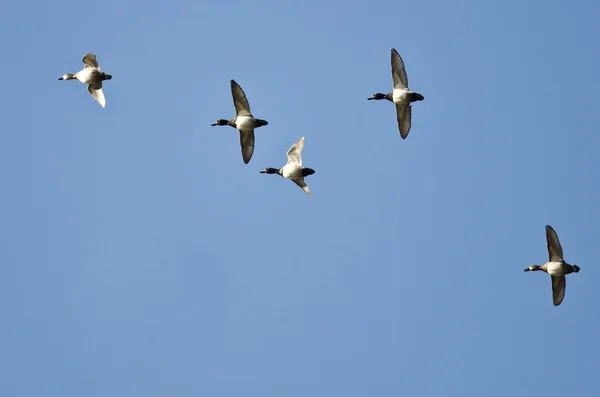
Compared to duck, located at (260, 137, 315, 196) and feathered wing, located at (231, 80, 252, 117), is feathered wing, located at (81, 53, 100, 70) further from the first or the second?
duck, located at (260, 137, 315, 196)

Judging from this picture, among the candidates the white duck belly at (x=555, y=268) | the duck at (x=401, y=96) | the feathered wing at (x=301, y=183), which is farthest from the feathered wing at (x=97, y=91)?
the white duck belly at (x=555, y=268)

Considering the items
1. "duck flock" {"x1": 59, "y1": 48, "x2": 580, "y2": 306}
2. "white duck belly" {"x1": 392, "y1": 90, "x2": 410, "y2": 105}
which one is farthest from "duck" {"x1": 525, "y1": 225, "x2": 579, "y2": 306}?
"white duck belly" {"x1": 392, "y1": 90, "x2": 410, "y2": 105}

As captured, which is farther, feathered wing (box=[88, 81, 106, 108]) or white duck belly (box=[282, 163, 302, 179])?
white duck belly (box=[282, 163, 302, 179])

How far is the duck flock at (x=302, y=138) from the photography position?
138ft

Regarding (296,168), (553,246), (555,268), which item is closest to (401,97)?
(296,168)

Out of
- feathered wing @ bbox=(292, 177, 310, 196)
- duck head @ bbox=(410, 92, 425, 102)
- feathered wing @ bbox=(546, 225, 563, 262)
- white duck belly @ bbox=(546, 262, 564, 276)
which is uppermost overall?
duck head @ bbox=(410, 92, 425, 102)

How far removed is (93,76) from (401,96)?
1159 centimetres

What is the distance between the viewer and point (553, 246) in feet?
137

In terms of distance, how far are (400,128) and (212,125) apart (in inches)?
288

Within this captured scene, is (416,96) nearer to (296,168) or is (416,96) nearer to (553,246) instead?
(296,168)

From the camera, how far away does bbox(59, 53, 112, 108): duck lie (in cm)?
4230

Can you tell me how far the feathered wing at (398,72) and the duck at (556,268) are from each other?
7793 mm

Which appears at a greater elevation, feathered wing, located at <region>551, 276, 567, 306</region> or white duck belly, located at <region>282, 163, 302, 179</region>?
white duck belly, located at <region>282, 163, 302, 179</region>

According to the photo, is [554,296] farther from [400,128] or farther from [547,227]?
[400,128]
